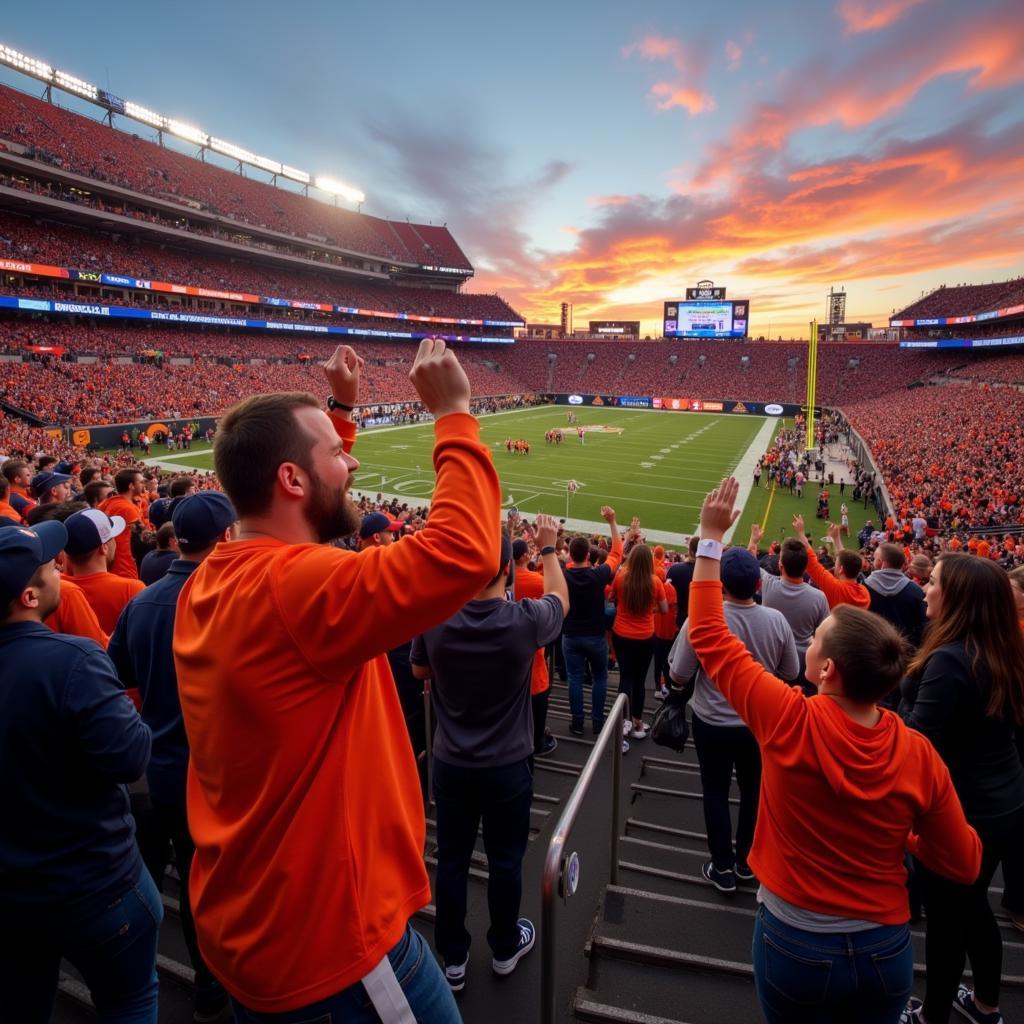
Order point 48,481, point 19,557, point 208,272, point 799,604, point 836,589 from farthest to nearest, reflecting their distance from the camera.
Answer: point 208,272 < point 48,481 < point 836,589 < point 799,604 < point 19,557

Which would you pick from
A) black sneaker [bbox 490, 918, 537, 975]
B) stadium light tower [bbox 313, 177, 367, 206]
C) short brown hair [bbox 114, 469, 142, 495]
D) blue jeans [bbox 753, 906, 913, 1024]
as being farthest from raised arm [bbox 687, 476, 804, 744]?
stadium light tower [bbox 313, 177, 367, 206]

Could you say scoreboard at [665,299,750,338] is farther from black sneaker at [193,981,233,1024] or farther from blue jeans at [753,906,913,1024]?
black sneaker at [193,981,233,1024]

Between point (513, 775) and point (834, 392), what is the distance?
71.0 metres

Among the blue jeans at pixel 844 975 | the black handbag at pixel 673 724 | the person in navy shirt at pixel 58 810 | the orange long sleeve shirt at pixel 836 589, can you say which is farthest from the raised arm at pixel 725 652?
the orange long sleeve shirt at pixel 836 589

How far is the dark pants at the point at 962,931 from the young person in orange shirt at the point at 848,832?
2.61 feet

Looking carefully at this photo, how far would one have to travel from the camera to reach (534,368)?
81125 mm

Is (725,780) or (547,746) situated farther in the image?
(547,746)

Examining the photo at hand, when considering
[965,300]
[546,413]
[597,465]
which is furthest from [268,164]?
[965,300]

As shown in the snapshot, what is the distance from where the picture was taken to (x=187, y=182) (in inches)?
2188

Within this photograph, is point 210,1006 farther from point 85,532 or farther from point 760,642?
point 760,642

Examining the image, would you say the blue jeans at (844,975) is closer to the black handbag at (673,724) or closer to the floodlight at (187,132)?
the black handbag at (673,724)

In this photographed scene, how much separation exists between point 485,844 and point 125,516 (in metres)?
5.45

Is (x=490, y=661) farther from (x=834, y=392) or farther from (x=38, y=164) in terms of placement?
(x=834, y=392)

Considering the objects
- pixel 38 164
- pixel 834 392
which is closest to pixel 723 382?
pixel 834 392
